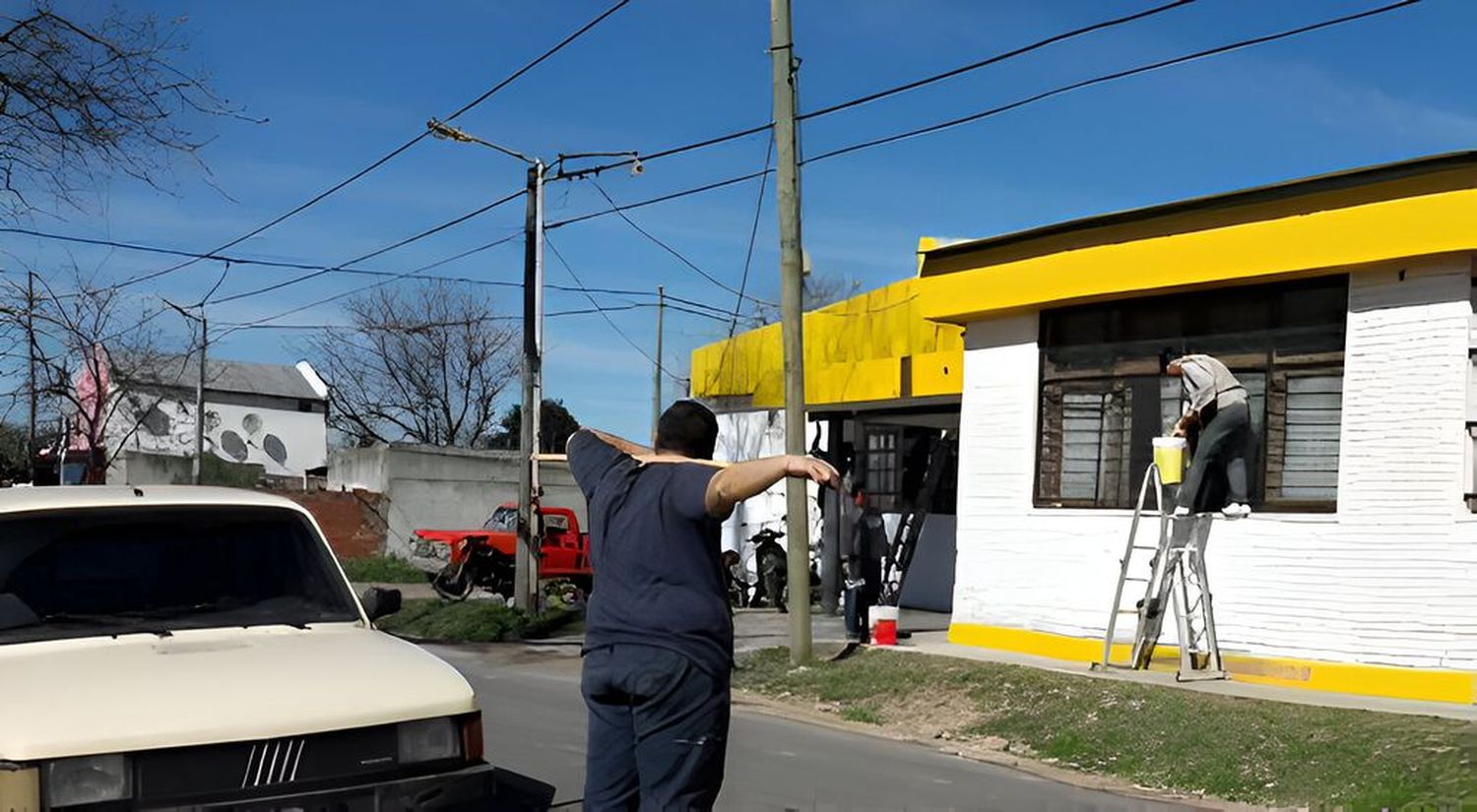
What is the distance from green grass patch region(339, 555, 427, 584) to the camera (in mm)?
32522

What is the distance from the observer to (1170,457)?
12.4 meters

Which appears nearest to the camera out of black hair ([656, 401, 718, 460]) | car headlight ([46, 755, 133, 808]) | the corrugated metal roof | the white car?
car headlight ([46, 755, 133, 808])

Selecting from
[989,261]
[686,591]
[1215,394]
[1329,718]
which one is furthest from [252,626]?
[989,261]

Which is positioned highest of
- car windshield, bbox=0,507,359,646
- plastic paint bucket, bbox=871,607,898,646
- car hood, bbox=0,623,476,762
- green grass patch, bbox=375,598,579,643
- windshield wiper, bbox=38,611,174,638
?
car windshield, bbox=0,507,359,646

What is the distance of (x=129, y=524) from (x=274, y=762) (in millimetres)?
1700

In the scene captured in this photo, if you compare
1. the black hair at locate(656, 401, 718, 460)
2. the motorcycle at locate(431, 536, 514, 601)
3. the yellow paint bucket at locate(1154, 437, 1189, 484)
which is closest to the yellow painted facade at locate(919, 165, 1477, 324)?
the yellow paint bucket at locate(1154, 437, 1189, 484)

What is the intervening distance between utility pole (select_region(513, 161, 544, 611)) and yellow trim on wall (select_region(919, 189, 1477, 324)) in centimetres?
645

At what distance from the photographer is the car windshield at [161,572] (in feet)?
17.7

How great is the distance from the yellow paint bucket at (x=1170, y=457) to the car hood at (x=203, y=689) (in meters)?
8.49

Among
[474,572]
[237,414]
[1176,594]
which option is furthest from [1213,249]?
[237,414]

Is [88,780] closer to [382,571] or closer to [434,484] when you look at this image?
[382,571]

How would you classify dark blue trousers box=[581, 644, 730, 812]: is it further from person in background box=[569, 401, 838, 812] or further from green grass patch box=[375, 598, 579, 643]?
green grass patch box=[375, 598, 579, 643]

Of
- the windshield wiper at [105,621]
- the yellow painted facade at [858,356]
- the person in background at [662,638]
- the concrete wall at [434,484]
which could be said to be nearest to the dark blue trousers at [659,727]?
the person in background at [662,638]

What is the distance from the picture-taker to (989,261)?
14828 mm
